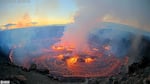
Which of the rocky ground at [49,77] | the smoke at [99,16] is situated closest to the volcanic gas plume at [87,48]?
the smoke at [99,16]

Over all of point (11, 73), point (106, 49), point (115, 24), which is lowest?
point (11, 73)

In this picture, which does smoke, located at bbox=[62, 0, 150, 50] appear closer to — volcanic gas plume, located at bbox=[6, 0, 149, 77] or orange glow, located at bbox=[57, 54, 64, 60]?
volcanic gas plume, located at bbox=[6, 0, 149, 77]

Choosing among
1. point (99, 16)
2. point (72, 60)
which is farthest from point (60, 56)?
point (99, 16)

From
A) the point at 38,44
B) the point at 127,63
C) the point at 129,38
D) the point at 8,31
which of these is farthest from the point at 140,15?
the point at 8,31

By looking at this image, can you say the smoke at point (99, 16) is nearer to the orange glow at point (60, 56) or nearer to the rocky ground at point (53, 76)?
the orange glow at point (60, 56)

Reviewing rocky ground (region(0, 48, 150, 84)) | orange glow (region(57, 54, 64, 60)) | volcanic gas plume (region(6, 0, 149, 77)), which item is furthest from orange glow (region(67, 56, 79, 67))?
rocky ground (region(0, 48, 150, 84))

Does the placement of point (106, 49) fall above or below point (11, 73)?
above

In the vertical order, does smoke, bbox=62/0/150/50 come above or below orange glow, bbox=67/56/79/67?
above

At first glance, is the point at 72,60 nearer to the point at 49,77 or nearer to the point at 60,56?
the point at 60,56

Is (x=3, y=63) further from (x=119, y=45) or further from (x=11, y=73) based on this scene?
(x=119, y=45)
